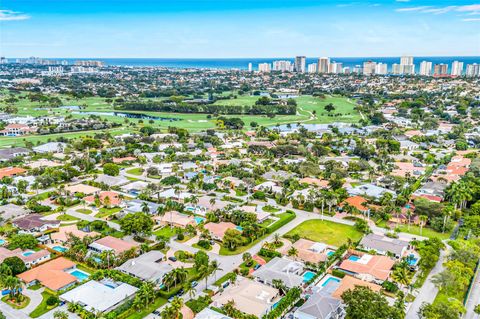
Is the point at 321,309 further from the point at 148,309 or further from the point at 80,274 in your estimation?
the point at 80,274

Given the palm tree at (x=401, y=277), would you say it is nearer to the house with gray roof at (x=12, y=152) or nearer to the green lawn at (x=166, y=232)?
the green lawn at (x=166, y=232)

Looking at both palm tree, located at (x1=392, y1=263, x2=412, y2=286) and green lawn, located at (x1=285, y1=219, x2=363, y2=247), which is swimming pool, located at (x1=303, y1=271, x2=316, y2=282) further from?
green lawn, located at (x1=285, y1=219, x2=363, y2=247)

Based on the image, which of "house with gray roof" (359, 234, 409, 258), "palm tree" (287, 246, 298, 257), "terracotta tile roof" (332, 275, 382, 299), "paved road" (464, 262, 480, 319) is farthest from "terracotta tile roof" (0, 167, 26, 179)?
"paved road" (464, 262, 480, 319)

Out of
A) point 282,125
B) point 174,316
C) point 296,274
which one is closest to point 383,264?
point 296,274

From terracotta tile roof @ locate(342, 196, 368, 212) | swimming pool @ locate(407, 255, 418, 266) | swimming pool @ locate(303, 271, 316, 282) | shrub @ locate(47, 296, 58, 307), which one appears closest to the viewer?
shrub @ locate(47, 296, 58, 307)

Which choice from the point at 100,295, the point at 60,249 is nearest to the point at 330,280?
the point at 100,295
